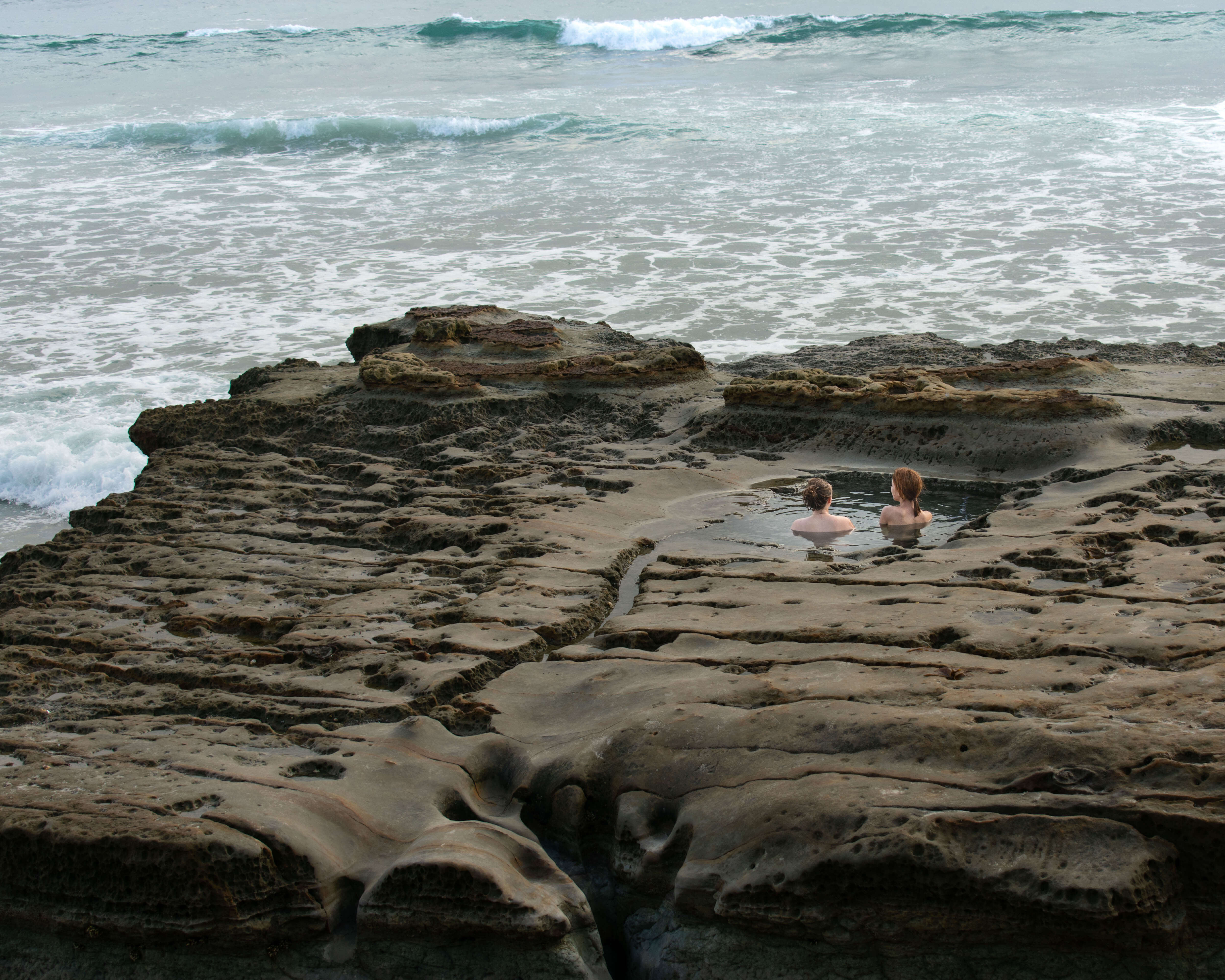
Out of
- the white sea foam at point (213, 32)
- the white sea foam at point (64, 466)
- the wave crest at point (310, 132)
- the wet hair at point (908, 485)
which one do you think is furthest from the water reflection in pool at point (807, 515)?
the white sea foam at point (213, 32)

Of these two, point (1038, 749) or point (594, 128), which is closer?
point (1038, 749)

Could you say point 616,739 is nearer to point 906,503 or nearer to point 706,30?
point 906,503

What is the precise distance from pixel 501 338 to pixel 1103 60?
940 inches

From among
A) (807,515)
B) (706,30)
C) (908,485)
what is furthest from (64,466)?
(706,30)

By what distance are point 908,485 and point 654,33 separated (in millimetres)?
30735

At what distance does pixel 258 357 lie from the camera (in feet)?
38.8

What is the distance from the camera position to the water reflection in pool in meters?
5.16

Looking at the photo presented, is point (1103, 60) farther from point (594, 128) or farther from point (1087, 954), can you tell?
point (1087, 954)

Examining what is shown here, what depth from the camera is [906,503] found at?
5.34 meters

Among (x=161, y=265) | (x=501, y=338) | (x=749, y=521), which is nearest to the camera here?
(x=749, y=521)

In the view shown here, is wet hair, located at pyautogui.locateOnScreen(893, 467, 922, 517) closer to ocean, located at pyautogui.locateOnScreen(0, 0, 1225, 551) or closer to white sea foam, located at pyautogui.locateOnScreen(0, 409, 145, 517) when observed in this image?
ocean, located at pyautogui.locateOnScreen(0, 0, 1225, 551)

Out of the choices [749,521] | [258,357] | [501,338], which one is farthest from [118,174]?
[749,521]

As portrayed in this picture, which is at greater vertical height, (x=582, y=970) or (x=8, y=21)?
(x=8, y=21)

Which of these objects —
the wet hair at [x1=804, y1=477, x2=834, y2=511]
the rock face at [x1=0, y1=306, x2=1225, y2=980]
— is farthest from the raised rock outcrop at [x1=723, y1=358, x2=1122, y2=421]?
the wet hair at [x1=804, y1=477, x2=834, y2=511]
